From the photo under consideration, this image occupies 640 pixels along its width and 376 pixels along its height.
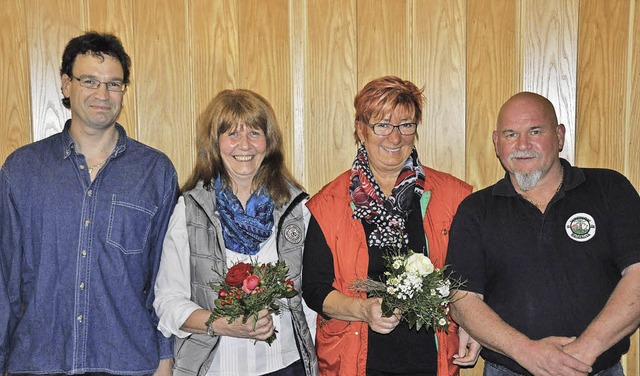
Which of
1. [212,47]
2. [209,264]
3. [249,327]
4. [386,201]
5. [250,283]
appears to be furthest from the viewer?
[212,47]

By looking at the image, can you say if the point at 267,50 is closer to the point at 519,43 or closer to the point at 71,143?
the point at 71,143

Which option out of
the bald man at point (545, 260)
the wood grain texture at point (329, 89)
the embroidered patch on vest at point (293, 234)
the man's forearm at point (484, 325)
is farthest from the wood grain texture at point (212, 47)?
the man's forearm at point (484, 325)

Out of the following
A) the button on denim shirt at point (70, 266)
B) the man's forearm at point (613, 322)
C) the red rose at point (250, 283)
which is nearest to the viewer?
the red rose at point (250, 283)

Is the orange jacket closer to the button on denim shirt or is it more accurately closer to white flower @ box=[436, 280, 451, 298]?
white flower @ box=[436, 280, 451, 298]

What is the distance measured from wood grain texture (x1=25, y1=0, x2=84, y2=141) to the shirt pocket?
3.06 feet

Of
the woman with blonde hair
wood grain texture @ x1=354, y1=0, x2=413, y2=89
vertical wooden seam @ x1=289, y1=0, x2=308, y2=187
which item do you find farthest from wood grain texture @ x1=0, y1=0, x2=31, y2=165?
wood grain texture @ x1=354, y1=0, x2=413, y2=89

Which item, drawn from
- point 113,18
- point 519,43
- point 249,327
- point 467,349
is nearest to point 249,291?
point 249,327

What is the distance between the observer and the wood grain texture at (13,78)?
3.22 meters

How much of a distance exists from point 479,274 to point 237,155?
4.04ft

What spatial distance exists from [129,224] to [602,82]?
2.58 metres

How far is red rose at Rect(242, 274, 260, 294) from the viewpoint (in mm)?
2395

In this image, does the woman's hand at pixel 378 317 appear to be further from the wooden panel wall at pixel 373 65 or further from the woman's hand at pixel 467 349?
the wooden panel wall at pixel 373 65

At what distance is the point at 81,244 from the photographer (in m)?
2.61

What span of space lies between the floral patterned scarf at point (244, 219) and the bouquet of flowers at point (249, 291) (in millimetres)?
239
